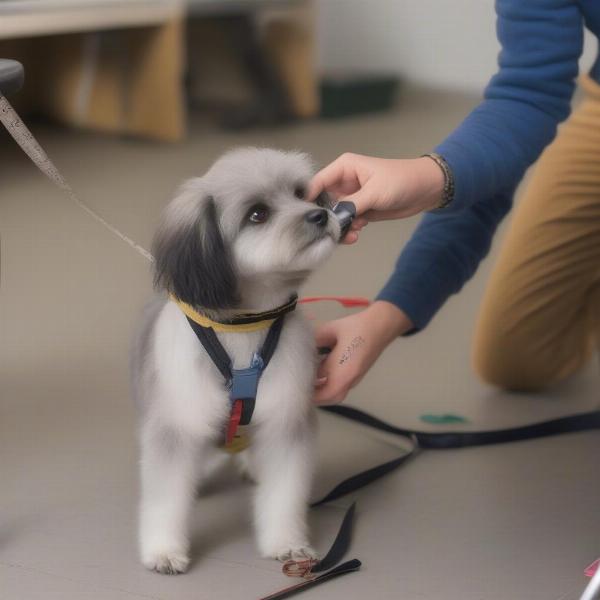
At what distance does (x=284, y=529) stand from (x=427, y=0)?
4233mm

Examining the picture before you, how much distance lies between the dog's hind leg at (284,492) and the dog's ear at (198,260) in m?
0.24

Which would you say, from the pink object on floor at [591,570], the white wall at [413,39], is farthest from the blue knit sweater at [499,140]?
the white wall at [413,39]

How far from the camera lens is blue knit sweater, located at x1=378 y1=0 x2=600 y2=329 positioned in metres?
1.42

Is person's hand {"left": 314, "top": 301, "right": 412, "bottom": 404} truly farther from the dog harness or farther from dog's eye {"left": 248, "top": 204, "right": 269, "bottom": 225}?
dog's eye {"left": 248, "top": 204, "right": 269, "bottom": 225}

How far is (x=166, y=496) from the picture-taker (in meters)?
1.32

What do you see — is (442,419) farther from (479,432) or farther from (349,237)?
(349,237)

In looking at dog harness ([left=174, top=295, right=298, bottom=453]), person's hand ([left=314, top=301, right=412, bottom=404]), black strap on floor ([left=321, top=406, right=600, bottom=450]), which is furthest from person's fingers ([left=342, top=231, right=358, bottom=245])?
black strap on floor ([left=321, top=406, right=600, bottom=450])

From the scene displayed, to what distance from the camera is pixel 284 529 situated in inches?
53.6

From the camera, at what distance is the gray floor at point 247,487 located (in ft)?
4.42

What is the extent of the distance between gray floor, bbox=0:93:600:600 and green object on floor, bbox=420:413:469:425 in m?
0.02

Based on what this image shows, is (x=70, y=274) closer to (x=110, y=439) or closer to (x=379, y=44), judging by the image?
(x=110, y=439)

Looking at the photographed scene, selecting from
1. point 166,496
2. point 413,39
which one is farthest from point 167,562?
point 413,39

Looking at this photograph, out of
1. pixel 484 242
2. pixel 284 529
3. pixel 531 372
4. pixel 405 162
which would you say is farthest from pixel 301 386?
pixel 531 372

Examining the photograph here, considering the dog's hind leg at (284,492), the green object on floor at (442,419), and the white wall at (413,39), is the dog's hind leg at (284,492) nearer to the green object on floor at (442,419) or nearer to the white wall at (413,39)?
the green object on floor at (442,419)
